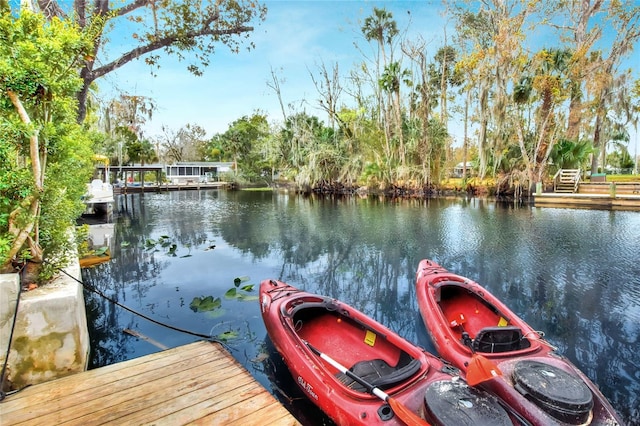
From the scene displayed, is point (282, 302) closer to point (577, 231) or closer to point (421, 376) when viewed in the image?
point (421, 376)

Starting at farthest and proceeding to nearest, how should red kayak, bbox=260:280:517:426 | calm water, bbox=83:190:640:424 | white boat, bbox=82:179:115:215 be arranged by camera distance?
white boat, bbox=82:179:115:215
calm water, bbox=83:190:640:424
red kayak, bbox=260:280:517:426

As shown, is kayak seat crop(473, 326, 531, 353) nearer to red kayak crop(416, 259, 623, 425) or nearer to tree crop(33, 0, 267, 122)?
red kayak crop(416, 259, 623, 425)

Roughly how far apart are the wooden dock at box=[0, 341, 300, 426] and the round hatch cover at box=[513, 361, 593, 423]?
198 centimetres

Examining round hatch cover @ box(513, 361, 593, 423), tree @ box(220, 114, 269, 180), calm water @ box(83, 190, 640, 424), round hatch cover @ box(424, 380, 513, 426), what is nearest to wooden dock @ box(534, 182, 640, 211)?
calm water @ box(83, 190, 640, 424)

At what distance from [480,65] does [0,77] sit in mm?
25685

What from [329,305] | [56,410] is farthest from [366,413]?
[56,410]

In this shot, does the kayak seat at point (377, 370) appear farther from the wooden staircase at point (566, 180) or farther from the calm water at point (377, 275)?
the wooden staircase at point (566, 180)

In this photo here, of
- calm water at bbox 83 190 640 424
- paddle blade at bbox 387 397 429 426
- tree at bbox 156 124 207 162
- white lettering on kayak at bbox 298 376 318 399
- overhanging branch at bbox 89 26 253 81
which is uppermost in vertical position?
tree at bbox 156 124 207 162

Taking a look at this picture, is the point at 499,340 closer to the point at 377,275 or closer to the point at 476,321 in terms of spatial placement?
the point at 476,321

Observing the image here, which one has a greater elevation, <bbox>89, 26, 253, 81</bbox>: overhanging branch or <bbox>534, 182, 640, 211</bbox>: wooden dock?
<bbox>89, 26, 253, 81</bbox>: overhanging branch

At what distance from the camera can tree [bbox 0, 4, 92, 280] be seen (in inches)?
128

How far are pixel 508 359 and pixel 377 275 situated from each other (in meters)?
5.17

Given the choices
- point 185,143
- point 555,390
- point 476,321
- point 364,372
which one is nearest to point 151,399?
point 364,372

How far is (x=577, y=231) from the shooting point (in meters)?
12.6
